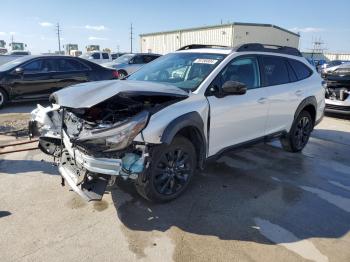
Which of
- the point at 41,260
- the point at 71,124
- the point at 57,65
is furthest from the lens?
the point at 57,65

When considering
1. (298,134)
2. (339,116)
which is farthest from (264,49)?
(339,116)

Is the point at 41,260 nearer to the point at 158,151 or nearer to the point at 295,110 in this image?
the point at 158,151

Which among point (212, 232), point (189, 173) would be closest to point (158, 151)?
point (189, 173)

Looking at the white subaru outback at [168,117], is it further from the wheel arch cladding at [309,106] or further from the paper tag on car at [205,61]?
the wheel arch cladding at [309,106]

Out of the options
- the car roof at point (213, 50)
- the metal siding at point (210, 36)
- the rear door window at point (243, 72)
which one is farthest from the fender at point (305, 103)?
the metal siding at point (210, 36)

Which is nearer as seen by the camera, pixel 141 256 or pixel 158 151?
pixel 141 256

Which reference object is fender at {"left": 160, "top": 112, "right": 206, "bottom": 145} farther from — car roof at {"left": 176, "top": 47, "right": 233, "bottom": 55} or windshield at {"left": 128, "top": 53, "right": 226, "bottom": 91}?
car roof at {"left": 176, "top": 47, "right": 233, "bottom": 55}

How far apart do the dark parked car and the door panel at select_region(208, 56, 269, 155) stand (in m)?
6.81

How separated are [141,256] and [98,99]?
1.57 meters

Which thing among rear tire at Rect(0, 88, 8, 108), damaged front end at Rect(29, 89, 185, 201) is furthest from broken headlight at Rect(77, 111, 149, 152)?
rear tire at Rect(0, 88, 8, 108)

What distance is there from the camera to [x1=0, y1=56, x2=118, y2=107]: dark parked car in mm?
9334

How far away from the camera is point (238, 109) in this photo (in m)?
4.52

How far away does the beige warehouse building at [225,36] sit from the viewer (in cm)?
3764

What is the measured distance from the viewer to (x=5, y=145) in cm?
588
